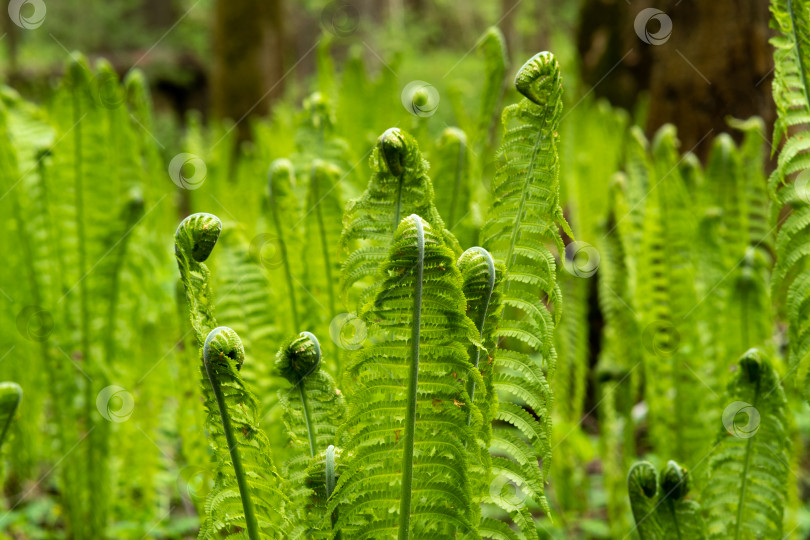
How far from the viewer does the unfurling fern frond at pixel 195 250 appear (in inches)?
27.7

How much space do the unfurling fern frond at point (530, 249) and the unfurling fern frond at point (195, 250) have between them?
31 centimetres

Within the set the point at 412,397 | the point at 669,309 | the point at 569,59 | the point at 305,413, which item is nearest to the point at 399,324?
the point at 412,397

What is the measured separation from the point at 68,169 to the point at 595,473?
179cm

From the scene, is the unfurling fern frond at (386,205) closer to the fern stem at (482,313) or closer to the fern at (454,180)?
the fern stem at (482,313)

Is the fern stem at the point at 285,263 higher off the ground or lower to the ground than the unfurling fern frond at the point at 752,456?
higher

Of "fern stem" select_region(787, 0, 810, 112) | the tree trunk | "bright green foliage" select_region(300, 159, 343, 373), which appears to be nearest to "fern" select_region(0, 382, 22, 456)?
"bright green foliage" select_region(300, 159, 343, 373)

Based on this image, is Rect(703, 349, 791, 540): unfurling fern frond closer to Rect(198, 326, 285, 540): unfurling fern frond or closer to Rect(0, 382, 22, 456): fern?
Rect(198, 326, 285, 540): unfurling fern frond

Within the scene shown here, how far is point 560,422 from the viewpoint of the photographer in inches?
70.6

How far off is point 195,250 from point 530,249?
370 mm

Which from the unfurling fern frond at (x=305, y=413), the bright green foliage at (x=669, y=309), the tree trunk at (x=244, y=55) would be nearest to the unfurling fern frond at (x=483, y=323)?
the unfurling fern frond at (x=305, y=413)

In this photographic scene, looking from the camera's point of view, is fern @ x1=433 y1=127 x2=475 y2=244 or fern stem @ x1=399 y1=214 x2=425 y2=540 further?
fern @ x1=433 y1=127 x2=475 y2=244

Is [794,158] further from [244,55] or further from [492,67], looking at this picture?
[244,55]

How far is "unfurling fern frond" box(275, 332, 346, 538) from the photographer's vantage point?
77 cm

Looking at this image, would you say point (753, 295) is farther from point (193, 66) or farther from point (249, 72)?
point (193, 66)
